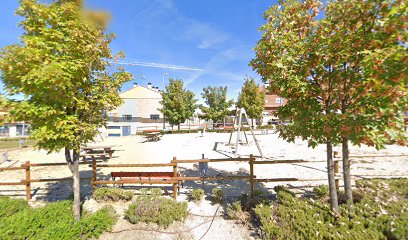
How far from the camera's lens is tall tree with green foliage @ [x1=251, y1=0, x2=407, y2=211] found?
10.7 ft

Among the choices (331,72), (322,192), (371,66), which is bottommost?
(322,192)

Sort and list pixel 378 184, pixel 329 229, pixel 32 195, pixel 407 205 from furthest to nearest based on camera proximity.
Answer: pixel 32 195 → pixel 378 184 → pixel 407 205 → pixel 329 229

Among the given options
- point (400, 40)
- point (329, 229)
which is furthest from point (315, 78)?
point (329, 229)

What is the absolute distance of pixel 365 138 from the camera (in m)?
3.55

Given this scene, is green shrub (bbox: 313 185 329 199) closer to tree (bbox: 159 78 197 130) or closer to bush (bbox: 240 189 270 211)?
bush (bbox: 240 189 270 211)

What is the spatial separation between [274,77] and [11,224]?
7.03 metres

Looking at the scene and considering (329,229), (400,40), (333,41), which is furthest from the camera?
(329,229)

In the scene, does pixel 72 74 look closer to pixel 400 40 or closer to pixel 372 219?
pixel 400 40

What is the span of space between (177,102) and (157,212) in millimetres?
26330

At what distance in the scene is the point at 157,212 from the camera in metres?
5.37

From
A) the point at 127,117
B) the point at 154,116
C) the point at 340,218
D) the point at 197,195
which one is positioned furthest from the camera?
the point at 154,116

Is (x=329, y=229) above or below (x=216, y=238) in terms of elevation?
above

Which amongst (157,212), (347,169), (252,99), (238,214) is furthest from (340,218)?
(252,99)

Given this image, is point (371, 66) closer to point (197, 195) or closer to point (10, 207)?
point (197, 195)
